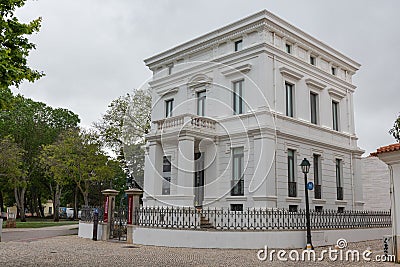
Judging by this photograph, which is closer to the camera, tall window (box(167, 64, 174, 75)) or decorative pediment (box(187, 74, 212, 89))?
decorative pediment (box(187, 74, 212, 89))

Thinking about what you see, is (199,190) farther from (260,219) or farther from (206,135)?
(260,219)

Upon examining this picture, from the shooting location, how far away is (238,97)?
821 inches

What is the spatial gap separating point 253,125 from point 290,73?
3.54 metres

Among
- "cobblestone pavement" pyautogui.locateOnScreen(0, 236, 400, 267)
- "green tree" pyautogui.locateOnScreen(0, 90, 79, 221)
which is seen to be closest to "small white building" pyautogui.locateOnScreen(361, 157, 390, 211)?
"cobblestone pavement" pyautogui.locateOnScreen(0, 236, 400, 267)

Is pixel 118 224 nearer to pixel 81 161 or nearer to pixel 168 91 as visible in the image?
pixel 168 91

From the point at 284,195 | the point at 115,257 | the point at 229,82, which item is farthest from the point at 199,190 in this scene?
the point at 115,257

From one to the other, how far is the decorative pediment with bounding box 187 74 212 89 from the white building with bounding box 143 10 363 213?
0.07m

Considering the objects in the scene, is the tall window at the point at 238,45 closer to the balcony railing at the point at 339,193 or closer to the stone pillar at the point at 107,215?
the stone pillar at the point at 107,215

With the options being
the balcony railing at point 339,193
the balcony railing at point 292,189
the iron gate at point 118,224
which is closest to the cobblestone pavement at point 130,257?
the iron gate at point 118,224

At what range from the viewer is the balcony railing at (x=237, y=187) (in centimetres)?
Answer: 1970

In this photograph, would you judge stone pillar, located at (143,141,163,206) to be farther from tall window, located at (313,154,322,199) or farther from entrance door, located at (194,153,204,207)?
tall window, located at (313,154,322,199)

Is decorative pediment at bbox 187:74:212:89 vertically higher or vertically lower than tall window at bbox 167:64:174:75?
lower

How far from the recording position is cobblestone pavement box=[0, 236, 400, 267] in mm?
11281

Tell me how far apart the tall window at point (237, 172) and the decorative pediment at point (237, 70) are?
383 cm
